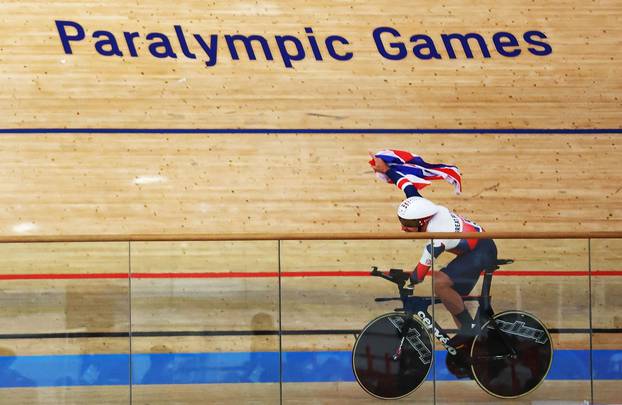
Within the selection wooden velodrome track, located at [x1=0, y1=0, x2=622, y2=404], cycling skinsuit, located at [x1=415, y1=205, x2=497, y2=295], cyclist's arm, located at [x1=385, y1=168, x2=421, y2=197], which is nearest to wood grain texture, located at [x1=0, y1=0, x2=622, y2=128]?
wooden velodrome track, located at [x1=0, y1=0, x2=622, y2=404]

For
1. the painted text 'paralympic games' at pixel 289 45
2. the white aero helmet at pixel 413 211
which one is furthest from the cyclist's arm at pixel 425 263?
the painted text 'paralympic games' at pixel 289 45

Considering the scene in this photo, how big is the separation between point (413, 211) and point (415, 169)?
734mm

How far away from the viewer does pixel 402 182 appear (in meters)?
8.98

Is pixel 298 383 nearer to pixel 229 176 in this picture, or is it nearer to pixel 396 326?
pixel 396 326

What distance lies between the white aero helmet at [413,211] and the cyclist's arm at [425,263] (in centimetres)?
143

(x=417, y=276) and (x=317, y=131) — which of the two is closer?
(x=417, y=276)

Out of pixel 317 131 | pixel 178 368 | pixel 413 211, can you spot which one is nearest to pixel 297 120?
pixel 317 131

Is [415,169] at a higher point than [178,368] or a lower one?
higher

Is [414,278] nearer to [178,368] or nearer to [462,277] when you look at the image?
[462,277]

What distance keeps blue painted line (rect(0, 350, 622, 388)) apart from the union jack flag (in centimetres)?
262

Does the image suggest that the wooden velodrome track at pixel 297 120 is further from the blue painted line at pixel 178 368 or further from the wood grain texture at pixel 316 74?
the blue painted line at pixel 178 368

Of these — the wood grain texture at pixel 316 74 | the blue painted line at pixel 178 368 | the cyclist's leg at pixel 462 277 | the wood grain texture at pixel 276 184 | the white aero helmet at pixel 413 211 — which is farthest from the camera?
the wood grain texture at pixel 316 74

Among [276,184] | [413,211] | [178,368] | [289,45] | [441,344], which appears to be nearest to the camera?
[178,368]

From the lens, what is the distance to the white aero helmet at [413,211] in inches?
323
